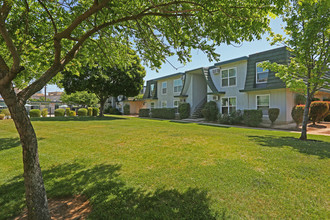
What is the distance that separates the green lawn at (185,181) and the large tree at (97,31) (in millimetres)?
1180

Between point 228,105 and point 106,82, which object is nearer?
point 228,105

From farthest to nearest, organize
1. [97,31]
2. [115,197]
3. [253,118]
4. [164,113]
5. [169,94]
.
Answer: [169,94] < [164,113] < [253,118] < [97,31] < [115,197]

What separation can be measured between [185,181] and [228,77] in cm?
1624

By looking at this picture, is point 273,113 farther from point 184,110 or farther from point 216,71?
point 184,110

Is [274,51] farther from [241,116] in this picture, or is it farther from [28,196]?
[28,196]

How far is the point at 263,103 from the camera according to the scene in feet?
50.2

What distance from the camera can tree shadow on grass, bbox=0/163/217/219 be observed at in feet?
8.69

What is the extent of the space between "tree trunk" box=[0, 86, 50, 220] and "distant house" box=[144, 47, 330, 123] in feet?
36.2

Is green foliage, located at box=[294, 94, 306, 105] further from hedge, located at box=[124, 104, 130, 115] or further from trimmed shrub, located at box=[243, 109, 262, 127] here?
hedge, located at box=[124, 104, 130, 115]

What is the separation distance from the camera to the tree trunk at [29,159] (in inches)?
89.1

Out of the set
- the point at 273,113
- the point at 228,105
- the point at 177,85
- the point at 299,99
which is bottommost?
the point at 273,113

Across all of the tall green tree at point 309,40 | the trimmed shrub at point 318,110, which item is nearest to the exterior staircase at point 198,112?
the trimmed shrub at point 318,110

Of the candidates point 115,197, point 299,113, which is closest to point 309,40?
point 299,113

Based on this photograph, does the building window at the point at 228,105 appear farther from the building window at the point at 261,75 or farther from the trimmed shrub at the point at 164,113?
the trimmed shrub at the point at 164,113
